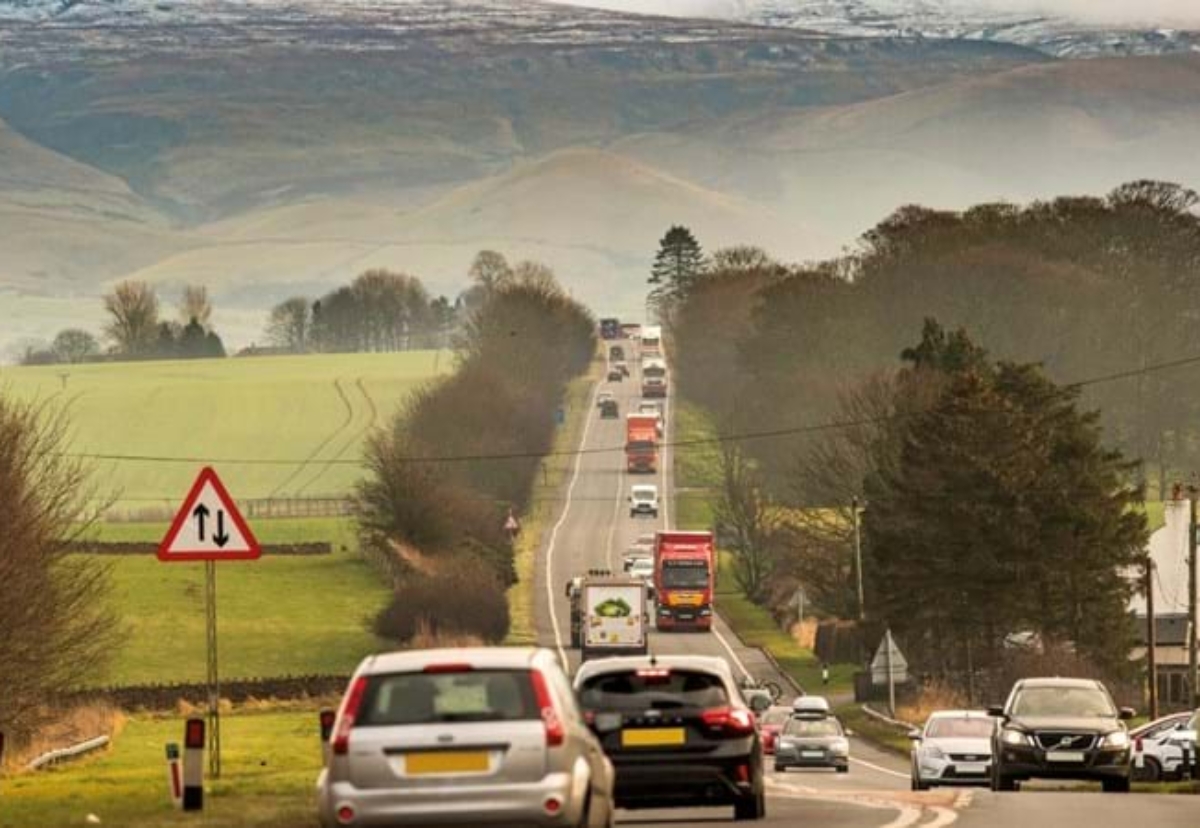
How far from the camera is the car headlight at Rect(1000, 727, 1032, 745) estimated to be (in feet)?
152

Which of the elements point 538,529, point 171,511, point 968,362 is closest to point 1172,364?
point 538,529

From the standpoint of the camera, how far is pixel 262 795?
39312mm

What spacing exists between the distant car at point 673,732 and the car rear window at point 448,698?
778 centimetres

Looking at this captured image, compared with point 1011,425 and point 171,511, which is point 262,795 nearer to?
point 1011,425

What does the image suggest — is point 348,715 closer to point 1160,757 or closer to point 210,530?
point 210,530

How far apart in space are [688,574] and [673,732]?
329ft

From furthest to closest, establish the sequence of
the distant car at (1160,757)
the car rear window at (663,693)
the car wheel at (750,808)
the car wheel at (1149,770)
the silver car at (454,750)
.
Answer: the car wheel at (1149,770) → the distant car at (1160,757) → the car wheel at (750,808) → the car rear window at (663,693) → the silver car at (454,750)

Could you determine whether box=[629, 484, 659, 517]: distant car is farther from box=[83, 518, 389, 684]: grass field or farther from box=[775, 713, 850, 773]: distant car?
box=[775, 713, 850, 773]: distant car

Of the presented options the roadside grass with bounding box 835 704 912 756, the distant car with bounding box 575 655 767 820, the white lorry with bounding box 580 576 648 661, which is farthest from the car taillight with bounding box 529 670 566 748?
the white lorry with bounding box 580 576 648 661

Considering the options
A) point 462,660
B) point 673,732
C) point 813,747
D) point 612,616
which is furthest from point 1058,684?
point 612,616

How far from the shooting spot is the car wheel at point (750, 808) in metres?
36.2

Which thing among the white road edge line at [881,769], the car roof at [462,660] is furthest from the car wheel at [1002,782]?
the car roof at [462,660]

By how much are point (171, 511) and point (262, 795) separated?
145 meters

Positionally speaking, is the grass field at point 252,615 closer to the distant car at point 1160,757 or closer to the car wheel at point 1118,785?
the distant car at point 1160,757
